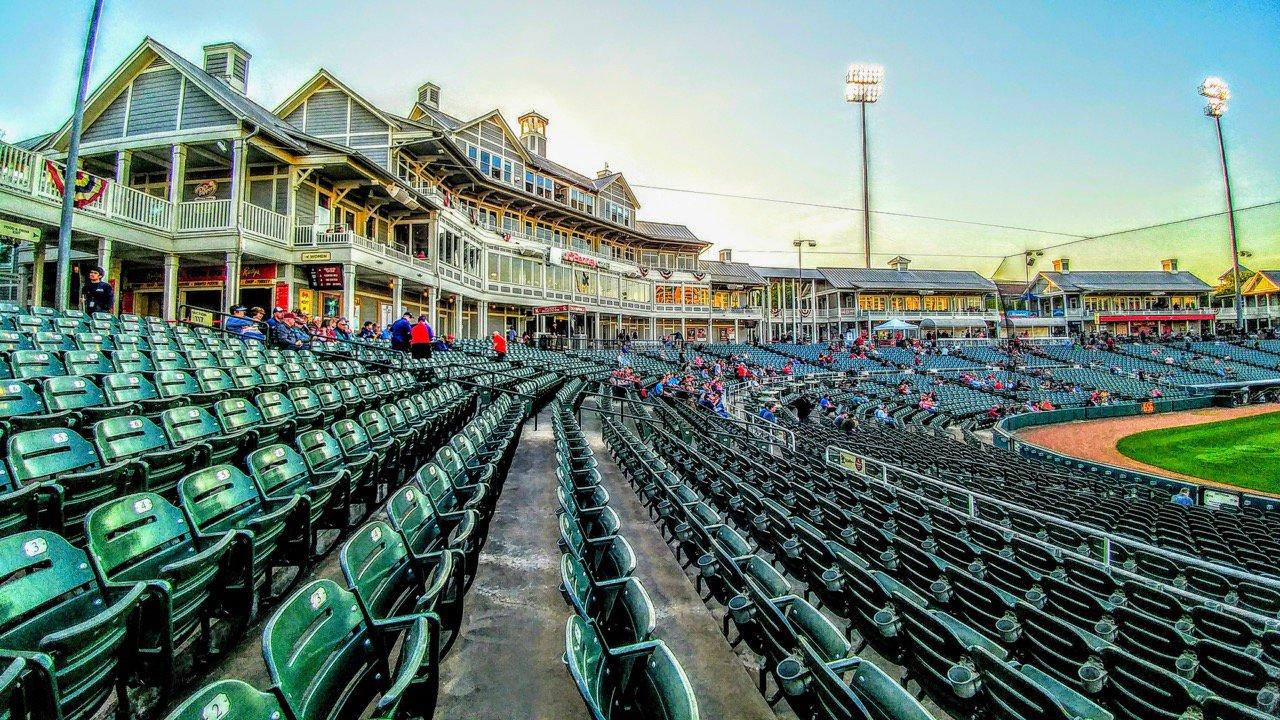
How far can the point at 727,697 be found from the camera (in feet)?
11.1

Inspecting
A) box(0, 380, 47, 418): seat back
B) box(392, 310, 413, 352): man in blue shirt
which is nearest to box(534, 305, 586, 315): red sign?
box(392, 310, 413, 352): man in blue shirt

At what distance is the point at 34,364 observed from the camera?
19.6ft

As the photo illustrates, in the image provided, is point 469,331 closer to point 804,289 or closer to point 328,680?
point 328,680

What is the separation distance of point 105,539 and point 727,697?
11.1 ft

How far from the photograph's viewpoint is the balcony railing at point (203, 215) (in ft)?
55.1

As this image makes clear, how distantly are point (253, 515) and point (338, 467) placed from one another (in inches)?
43.6

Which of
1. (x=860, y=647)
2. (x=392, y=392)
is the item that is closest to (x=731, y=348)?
(x=392, y=392)

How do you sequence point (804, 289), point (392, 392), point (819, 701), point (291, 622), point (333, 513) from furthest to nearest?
point (804, 289), point (392, 392), point (333, 513), point (819, 701), point (291, 622)

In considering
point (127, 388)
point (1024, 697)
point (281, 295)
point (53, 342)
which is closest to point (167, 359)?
point (53, 342)

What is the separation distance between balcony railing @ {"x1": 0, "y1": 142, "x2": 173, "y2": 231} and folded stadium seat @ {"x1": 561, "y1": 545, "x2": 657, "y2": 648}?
1778cm

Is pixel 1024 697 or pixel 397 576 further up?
pixel 397 576

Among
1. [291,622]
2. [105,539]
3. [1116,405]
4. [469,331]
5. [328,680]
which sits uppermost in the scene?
[469,331]

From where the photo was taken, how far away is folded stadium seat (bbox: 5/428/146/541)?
333cm

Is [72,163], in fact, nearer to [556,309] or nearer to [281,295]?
[281,295]
